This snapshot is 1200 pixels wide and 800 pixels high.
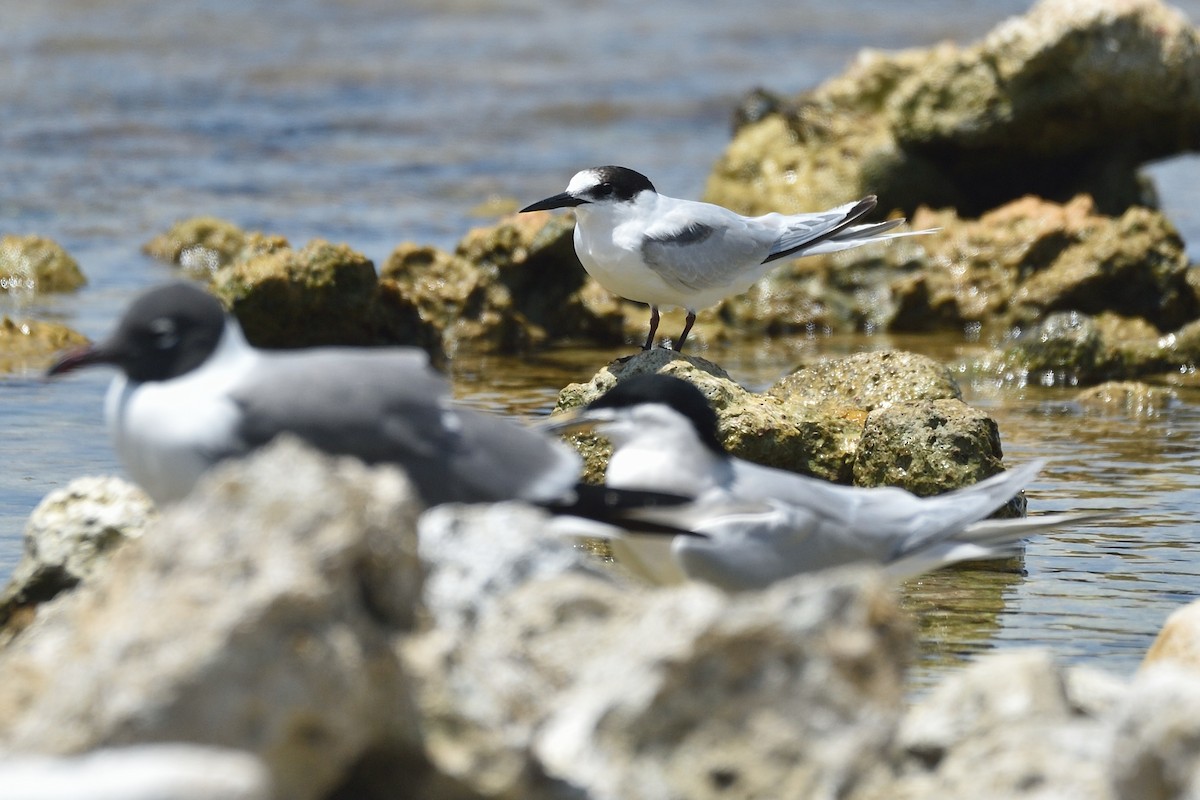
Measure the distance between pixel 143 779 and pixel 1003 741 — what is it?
1.62m

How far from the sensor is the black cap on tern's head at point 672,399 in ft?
15.4

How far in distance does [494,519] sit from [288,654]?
0.82m

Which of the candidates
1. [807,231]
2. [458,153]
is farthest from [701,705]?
[458,153]

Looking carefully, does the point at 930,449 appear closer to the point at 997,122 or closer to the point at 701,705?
Answer: the point at 701,705

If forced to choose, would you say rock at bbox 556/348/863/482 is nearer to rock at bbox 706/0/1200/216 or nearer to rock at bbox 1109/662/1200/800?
rock at bbox 1109/662/1200/800

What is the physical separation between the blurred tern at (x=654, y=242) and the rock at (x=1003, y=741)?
390cm

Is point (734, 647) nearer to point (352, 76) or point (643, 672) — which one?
point (643, 672)

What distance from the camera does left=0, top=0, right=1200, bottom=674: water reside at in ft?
20.4

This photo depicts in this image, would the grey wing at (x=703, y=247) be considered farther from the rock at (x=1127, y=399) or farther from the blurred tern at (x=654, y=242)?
the rock at (x=1127, y=399)

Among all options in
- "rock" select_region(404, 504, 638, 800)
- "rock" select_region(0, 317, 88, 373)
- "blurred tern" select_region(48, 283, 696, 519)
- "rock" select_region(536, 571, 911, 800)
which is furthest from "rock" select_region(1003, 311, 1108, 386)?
"rock" select_region(536, 571, 911, 800)

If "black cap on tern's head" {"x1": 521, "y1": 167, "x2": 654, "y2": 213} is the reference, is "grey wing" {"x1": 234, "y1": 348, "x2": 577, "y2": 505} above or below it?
below

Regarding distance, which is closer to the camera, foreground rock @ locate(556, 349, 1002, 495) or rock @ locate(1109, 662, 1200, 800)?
rock @ locate(1109, 662, 1200, 800)

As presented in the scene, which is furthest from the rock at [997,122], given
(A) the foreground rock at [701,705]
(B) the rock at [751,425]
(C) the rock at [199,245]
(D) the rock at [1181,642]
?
(A) the foreground rock at [701,705]

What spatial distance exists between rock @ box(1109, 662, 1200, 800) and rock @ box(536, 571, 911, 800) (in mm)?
429
